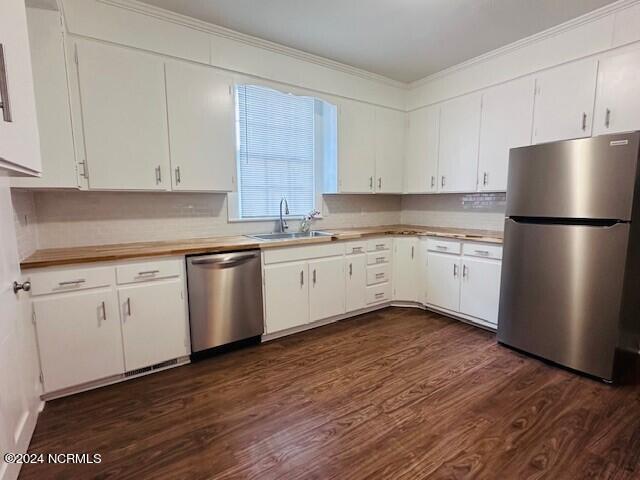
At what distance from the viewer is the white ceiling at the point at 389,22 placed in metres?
2.34

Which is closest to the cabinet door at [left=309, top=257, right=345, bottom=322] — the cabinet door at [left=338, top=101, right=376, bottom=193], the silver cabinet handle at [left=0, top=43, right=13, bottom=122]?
the cabinet door at [left=338, top=101, right=376, bottom=193]

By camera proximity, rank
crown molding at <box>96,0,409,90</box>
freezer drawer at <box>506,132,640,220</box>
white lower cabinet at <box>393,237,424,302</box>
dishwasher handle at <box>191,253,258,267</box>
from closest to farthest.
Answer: freezer drawer at <box>506,132,640,220</box> < crown molding at <box>96,0,409,90</box> < dishwasher handle at <box>191,253,258,267</box> < white lower cabinet at <box>393,237,424,302</box>

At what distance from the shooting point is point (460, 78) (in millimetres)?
3434

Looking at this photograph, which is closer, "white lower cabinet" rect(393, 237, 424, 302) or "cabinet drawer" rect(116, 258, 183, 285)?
"cabinet drawer" rect(116, 258, 183, 285)

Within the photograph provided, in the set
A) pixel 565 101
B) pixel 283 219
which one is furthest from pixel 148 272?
pixel 565 101

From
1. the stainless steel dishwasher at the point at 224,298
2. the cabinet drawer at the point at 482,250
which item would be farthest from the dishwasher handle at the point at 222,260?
the cabinet drawer at the point at 482,250

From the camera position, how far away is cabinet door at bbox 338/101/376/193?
353 cm

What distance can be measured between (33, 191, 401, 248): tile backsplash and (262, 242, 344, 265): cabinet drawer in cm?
59

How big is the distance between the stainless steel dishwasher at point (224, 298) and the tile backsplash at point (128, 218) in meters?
0.61

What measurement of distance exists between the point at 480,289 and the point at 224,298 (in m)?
2.35

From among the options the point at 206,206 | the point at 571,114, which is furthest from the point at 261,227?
the point at 571,114

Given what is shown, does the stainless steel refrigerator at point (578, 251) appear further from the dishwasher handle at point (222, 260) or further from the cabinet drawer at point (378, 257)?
the dishwasher handle at point (222, 260)

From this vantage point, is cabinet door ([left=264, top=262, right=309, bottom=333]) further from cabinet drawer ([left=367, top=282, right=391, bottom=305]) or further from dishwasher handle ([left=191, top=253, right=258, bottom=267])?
cabinet drawer ([left=367, top=282, right=391, bottom=305])

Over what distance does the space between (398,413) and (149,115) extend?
2676mm
